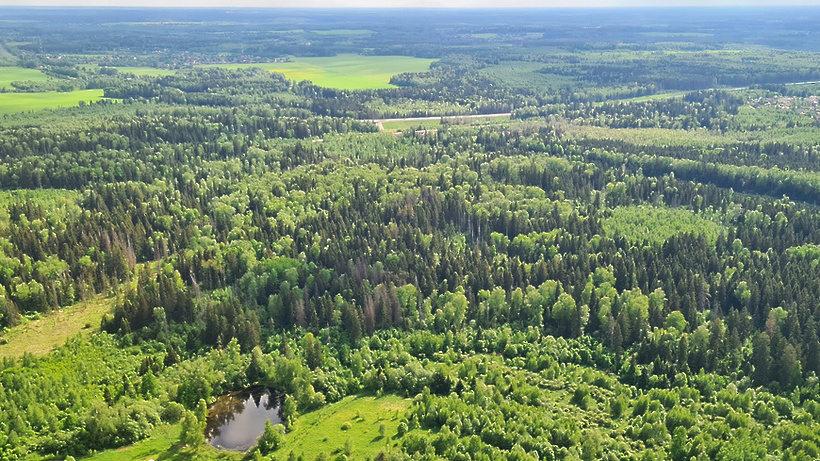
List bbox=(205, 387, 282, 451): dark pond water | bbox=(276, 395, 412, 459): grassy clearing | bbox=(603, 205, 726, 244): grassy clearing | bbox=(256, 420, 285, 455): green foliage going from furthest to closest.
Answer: bbox=(603, 205, 726, 244): grassy clearing
bbox=(205, 387, 282, 451): dark pond water
bbox=(256, 420, 285, 455): green foliage
bbox=(276, 395, 412, 459): grassy clearing

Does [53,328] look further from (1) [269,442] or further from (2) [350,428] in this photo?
(2) [350,428]

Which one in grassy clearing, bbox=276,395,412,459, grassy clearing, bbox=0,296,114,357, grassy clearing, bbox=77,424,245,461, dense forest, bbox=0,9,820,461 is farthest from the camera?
grassy clearing, bbox=0,296,114,357

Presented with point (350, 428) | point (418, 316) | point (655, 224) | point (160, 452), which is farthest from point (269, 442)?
point (655, 224)

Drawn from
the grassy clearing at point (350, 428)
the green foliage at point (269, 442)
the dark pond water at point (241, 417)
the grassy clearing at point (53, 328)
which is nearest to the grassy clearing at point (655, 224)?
the grassy clearing at point (350, 428)

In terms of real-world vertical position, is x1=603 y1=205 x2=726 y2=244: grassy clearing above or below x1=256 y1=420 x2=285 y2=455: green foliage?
above

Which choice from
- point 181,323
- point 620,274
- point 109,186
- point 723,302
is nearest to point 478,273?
point 620,274

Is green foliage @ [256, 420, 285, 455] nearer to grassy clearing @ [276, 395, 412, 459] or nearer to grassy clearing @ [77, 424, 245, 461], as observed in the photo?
grassy clearing @ [276, 395, 412, 459]

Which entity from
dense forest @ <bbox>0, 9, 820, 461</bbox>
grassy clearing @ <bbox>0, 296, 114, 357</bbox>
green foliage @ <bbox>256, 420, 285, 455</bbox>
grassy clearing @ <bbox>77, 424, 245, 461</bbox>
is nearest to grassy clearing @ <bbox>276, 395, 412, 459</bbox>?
dense forest @ <bbox>0, 9, 820, 461</bbox>
